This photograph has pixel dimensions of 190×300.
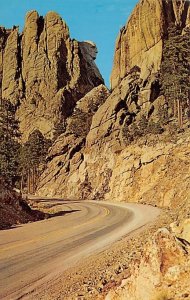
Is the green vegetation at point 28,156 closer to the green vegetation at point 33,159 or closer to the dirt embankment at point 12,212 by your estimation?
the green vegetation at point 33,159

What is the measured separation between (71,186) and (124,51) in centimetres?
3485

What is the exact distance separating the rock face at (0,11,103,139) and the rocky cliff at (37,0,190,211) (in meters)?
16.0

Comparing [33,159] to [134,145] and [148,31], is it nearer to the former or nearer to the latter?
[148,31]

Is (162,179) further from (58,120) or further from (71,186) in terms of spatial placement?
(58,120)

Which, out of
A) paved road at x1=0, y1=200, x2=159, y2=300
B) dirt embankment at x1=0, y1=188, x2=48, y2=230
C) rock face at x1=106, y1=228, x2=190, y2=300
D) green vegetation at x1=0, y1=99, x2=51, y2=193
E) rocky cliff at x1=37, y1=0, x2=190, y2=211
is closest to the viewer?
rock face at x1=106, y1=228, x2=190, y2=300

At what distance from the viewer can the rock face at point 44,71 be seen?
10375 centimetres

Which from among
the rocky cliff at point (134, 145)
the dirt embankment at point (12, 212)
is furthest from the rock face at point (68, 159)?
the dirt embankment at point (12, 212)

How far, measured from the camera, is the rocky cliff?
3809 cm

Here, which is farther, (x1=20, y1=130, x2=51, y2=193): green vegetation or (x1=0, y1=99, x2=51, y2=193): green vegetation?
(x1=20, y1=130, x2=51, y2=193): green vegetation

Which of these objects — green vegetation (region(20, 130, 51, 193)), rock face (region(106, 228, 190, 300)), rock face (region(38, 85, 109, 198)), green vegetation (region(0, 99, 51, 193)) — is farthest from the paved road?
green vegetation (region(20, 130, 51, 193))

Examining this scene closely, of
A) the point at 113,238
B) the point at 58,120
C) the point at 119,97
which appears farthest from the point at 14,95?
the point at 113,238

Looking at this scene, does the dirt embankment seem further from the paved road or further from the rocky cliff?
the rocky cliff

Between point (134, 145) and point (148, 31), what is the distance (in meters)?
35.6

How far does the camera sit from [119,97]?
68.1m
